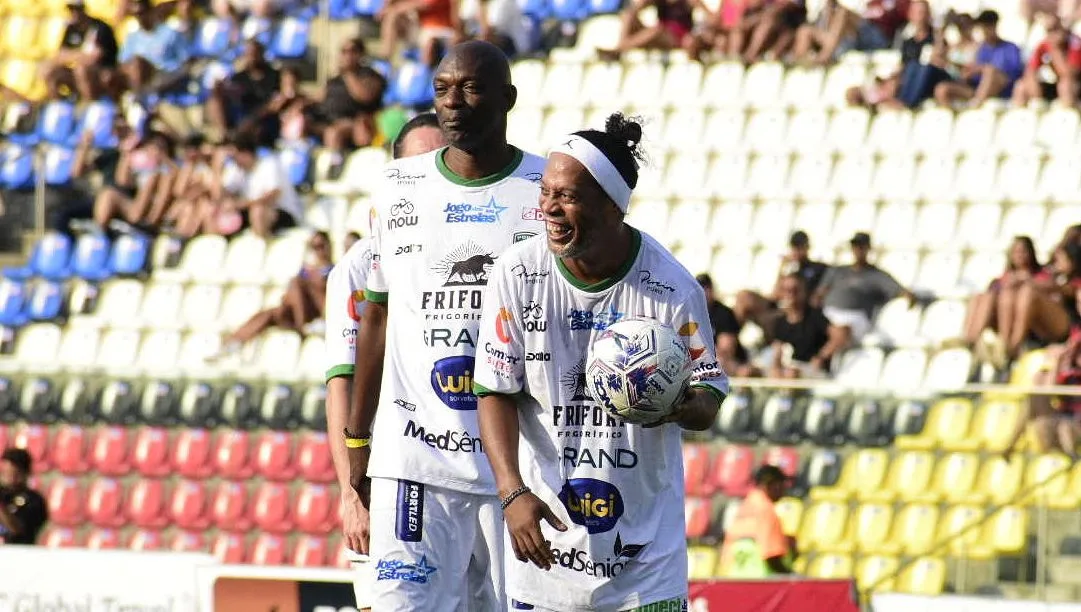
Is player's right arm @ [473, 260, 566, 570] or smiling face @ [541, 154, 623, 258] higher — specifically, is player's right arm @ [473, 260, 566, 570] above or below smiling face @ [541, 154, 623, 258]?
below

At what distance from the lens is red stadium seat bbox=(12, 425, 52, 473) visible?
1575cm

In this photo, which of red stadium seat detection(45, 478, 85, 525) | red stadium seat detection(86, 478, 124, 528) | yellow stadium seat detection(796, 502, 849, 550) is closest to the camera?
yellow stadium seat detection(796, 502, 849, 550)

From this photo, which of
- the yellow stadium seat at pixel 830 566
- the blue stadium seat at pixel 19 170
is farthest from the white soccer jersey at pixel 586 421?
the blue stadium seat at pixel 19 170

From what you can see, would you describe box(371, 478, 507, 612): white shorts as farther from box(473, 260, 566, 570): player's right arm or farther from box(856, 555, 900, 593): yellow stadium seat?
box(856, 555, 900, 593): yellow stadium seat

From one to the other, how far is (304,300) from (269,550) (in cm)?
266

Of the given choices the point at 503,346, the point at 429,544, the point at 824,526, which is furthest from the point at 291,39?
the point at 503,346

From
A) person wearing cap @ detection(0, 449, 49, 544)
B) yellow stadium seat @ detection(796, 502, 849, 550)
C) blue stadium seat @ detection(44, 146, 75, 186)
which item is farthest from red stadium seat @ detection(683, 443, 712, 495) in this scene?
blue stadium seat @ detection(44, 146, 75, 186)

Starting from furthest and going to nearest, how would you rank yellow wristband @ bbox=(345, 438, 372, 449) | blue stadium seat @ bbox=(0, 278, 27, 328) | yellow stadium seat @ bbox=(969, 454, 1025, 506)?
blue stadium seat @ bbox=(0, 278, 27, 328)
yellow stadium seat @ bbox=(969, 454, 1025, 506)
yellow wristband @ bbox=(345, 438, 372, 449)

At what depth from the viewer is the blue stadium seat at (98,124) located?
68.0 feet

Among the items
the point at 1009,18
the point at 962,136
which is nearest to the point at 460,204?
the point at 962,136

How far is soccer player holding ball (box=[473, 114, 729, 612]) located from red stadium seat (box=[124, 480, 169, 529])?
9.56 metres

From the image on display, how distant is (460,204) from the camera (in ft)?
21.9

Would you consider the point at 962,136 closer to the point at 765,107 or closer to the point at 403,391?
the point at 765,107

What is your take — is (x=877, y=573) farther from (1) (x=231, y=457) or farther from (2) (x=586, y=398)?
(2) (x=586, y=398)
